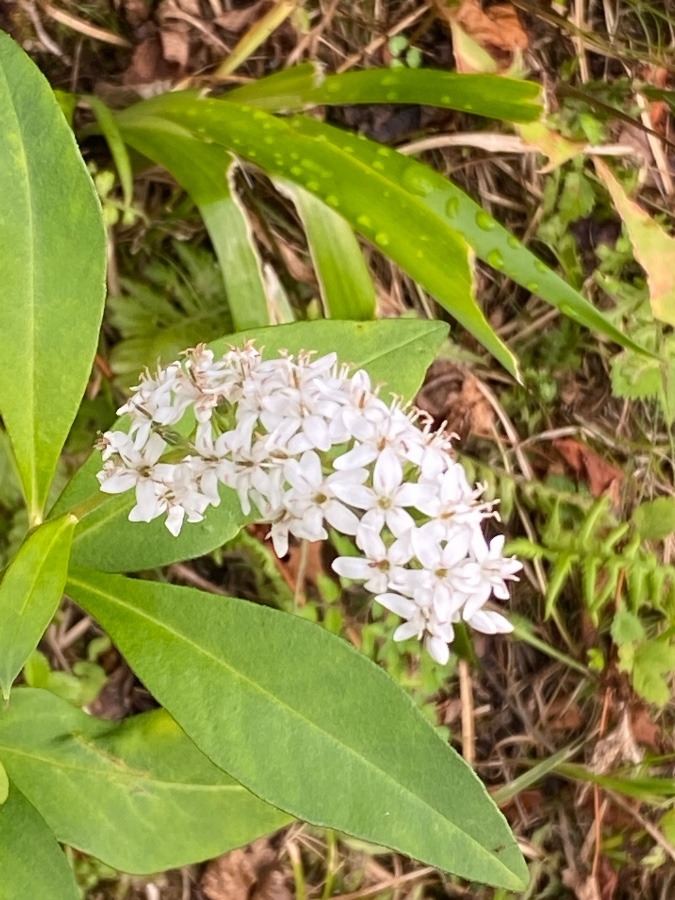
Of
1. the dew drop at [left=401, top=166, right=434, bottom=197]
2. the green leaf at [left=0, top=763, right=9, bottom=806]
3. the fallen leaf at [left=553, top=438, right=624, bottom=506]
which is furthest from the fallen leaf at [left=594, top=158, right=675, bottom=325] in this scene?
the green leaf at [left=0, top=763, right=9, bottom=806]

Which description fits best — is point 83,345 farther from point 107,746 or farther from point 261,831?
point 261,831

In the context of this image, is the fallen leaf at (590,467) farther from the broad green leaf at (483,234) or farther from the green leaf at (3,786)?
the green leaf at (3,786)

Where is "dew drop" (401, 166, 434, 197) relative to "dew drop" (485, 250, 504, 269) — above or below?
above

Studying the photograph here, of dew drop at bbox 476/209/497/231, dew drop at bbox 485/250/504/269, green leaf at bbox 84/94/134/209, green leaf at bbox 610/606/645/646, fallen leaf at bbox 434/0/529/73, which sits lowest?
green leaf at bbox 610/606/645/646

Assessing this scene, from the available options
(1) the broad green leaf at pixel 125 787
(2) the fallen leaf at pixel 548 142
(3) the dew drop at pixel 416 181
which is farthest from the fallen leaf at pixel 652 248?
(1) the broad green leaf at pixel 125 787

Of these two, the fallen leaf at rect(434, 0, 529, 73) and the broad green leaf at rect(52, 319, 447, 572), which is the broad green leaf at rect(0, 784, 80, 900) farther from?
the fallen leaf at rect(434, 0, 529, 73)
